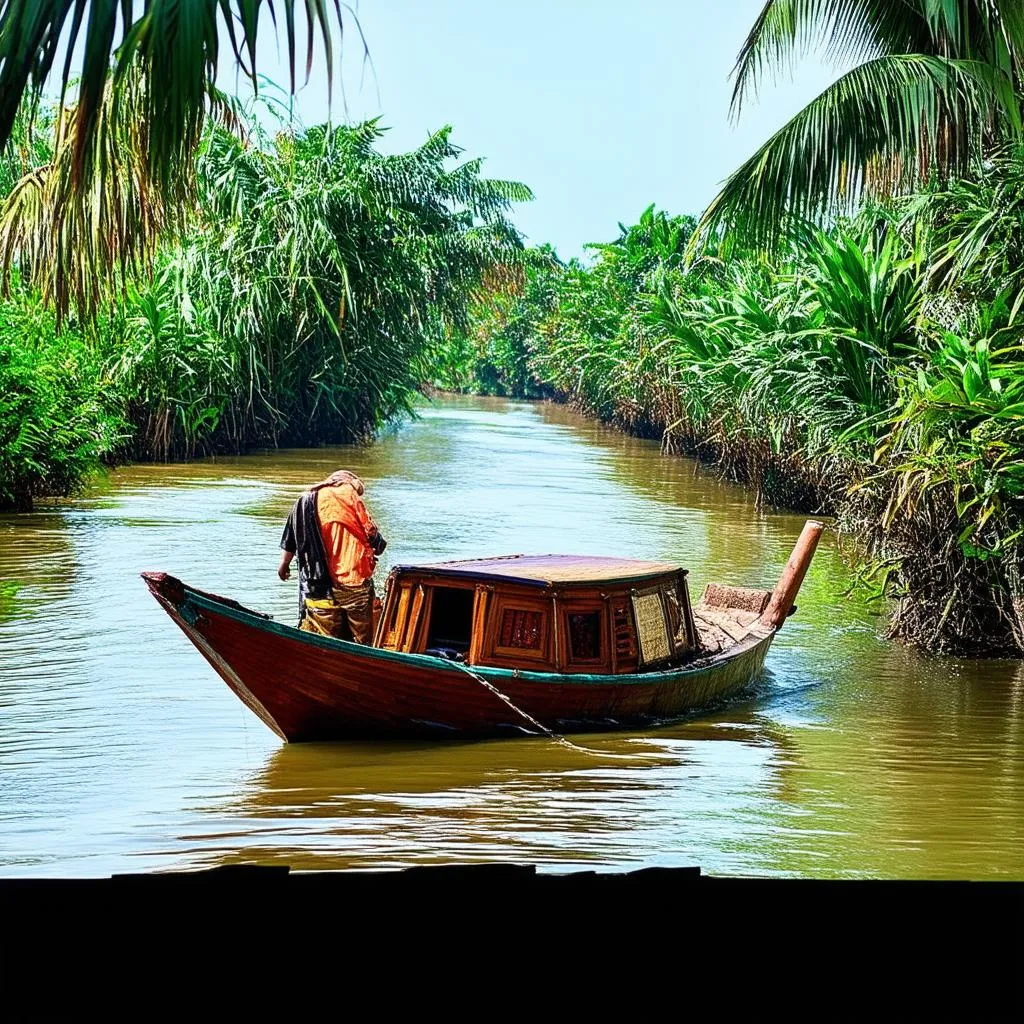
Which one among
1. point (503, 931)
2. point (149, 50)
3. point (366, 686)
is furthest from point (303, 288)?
point (503, 931)

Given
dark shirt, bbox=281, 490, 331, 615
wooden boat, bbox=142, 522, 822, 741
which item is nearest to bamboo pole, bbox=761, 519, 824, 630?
wooden boat, bbox=142, 522, 822, 741

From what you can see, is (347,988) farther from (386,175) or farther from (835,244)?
(386,175)

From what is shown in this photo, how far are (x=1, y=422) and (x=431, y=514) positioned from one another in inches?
252

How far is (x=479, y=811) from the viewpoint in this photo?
22.6 feet

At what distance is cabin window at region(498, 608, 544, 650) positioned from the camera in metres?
8.54

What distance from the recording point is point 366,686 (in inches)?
313

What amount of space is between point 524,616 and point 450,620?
21.7 inches

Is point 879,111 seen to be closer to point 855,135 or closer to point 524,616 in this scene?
point 855,135

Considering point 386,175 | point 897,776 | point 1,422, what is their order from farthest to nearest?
point 386,175
point 1,422
point 897,776

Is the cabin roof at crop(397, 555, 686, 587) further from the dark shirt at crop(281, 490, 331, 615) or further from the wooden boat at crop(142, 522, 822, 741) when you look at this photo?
the dark shirt at crop(281, 490, 331, 615)

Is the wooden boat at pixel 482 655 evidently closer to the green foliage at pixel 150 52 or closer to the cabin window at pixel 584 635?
the cabin window at pixel 584 635

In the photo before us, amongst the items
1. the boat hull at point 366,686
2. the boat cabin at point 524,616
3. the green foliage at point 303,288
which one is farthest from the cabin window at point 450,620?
the green foliage at point 303,288

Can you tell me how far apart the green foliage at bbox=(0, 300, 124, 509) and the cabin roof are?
9071 mm

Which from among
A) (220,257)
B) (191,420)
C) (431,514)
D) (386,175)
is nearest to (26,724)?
(431,514)
